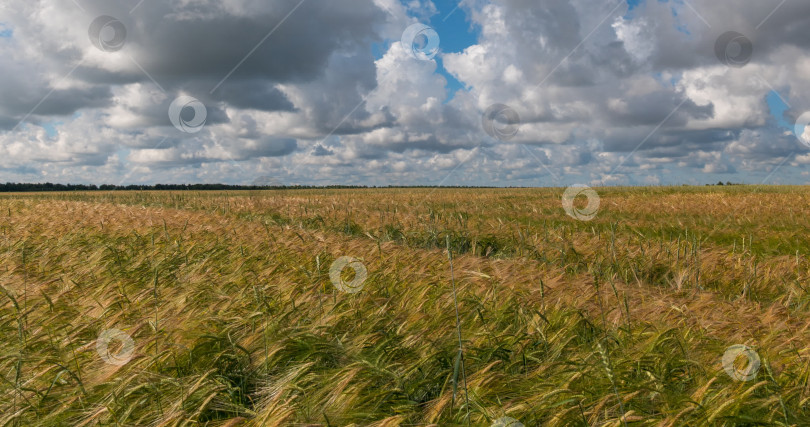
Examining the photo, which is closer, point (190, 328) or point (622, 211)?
point (190, 328)

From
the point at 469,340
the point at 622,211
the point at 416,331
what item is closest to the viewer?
the point at 469,340

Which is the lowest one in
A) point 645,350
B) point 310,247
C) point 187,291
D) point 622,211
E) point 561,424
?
point 561,424

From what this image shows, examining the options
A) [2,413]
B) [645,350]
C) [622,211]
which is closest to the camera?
[2,413]

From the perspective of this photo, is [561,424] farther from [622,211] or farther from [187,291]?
[622,211]

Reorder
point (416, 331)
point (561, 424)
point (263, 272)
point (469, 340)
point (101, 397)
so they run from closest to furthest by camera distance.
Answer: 1. point (561, 424)
2. point (101, 397)
3. point (469, 340)
4. point (416, 331)
5. point (263, 272)

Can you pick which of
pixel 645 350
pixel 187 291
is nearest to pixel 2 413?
pixel 187 291

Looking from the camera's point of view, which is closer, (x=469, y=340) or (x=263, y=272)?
(x=469, y=340)

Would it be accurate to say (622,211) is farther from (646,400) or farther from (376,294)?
(646,400)

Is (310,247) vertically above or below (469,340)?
above

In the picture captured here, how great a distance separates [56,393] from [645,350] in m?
3.60

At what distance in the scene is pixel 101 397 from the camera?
8.67 feet

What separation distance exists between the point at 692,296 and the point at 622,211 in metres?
10.6

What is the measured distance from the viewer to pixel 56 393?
2.59 metres

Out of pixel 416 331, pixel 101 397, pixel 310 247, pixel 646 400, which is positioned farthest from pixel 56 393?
pixel 310 247
